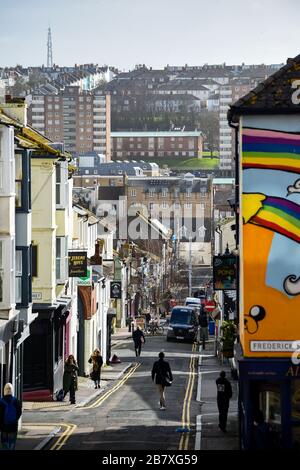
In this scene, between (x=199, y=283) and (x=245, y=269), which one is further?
(x=199, y=283)

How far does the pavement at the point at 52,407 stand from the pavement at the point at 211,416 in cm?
352

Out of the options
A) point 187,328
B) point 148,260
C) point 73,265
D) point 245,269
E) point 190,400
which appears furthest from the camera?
point 148,260

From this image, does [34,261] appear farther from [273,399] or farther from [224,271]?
[273,399]

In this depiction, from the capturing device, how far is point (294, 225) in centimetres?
2719

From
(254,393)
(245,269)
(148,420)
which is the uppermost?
(245,269)

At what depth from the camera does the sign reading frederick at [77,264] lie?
→ 47469 mm

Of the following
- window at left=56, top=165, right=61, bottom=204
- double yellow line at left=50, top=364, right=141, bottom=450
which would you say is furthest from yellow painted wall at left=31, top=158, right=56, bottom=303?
double yellow line at left=50, top=364, right=141, bottom=450

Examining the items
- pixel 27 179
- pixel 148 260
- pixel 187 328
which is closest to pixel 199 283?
pixel 148 260

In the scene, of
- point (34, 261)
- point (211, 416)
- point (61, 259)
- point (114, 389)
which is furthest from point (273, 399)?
point (114, 389)

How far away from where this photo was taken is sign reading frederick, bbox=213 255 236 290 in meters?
39.0

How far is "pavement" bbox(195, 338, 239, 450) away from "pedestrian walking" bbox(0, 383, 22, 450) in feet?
16.6
